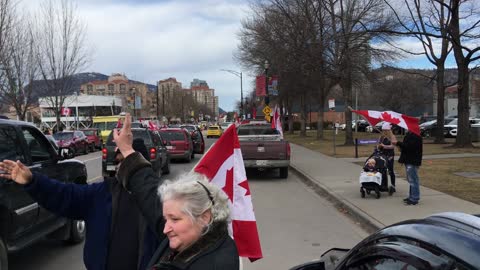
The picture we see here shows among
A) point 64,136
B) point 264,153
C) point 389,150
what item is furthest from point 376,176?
point 64,136

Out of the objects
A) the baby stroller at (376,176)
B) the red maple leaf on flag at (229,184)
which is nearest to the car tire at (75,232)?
the red maple leaf on flag at (229,184)

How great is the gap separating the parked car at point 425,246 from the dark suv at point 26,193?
3.78m

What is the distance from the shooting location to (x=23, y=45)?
30.0 metres

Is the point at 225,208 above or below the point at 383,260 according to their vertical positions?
above

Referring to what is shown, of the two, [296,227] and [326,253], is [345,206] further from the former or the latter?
[326,253]

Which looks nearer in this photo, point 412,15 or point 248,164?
point 248,164

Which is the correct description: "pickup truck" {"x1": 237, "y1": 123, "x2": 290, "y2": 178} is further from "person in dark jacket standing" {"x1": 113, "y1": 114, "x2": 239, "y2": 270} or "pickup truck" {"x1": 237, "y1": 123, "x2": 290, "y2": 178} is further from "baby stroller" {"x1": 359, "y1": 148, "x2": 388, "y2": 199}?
"person in dark jacket standing" {"x1": 113, "y1": 114, "x2": 239, "y2": 270}

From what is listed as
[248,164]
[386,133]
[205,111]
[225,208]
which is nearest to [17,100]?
[248,164]

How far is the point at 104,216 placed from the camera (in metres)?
3.03

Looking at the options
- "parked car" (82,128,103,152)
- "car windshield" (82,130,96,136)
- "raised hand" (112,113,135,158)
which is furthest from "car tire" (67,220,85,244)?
"car windshield" (82,130,96,136)

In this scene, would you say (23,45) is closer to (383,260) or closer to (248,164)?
(248,164)

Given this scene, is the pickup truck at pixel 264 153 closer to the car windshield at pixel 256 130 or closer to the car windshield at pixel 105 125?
the car windshield at pixel 256 130

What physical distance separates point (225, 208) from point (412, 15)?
91.9 feet

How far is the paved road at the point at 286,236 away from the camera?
6688 millimetres
